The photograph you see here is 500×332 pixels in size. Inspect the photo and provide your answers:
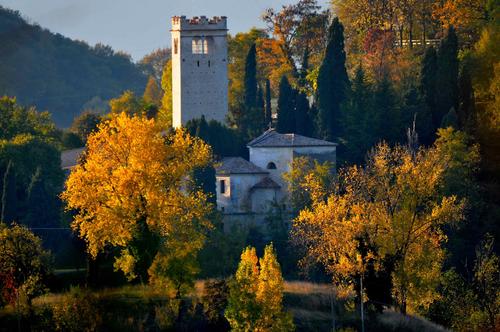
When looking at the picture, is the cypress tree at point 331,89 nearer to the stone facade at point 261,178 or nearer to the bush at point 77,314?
the stone facade at point 261,178

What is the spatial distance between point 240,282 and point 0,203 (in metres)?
34.7

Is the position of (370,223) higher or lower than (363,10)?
lower

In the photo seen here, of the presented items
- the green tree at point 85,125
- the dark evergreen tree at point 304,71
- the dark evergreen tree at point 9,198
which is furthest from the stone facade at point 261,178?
the green tree at point 85,125

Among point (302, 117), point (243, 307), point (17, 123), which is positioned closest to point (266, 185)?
point (302, 117)

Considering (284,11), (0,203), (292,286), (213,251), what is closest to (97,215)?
(292,286)

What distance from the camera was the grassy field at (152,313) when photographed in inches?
2208

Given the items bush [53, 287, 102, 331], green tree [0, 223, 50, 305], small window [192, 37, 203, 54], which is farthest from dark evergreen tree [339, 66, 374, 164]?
bush [53, 287, 102, 331]

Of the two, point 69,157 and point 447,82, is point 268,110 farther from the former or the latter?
point 447,82

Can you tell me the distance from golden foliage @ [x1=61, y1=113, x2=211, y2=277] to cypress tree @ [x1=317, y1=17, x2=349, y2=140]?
32.2m

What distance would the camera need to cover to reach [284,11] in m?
111

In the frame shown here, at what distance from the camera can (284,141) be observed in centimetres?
8925

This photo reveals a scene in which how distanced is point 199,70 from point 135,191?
136 feet

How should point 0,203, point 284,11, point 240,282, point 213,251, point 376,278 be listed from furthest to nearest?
point 284,11 → point 0,203 → point 213,251 → point 376,278 → point 240,282

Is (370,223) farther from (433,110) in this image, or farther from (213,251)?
(433,110)
